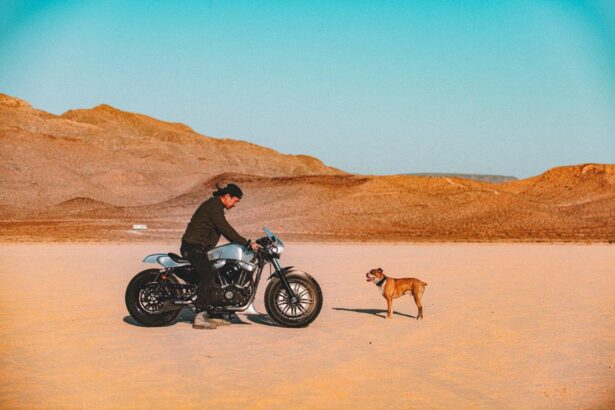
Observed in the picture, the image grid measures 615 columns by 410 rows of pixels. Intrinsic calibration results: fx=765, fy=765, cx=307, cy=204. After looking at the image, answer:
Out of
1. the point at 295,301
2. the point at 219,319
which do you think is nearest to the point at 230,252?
the point at 219,319

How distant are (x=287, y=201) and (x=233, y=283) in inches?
2363

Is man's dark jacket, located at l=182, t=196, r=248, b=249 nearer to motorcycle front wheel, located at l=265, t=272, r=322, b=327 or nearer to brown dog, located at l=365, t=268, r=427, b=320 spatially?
motorcycle front wheel, located at l=265, t=272, r=322, b=327

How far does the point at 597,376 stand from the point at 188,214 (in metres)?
61.6

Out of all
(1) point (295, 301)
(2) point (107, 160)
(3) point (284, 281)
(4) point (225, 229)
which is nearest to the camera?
(4) point (225, 229)

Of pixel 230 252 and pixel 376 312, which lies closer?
pixel 230 252

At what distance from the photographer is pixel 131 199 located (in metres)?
104

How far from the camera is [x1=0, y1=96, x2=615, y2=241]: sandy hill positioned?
52.1m

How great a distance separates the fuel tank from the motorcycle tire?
2.31 feet

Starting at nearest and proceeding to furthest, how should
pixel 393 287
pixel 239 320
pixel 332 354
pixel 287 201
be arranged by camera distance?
pixel 332 354 < pixel 239 320 < pixel 393 287 < pixel 287 201

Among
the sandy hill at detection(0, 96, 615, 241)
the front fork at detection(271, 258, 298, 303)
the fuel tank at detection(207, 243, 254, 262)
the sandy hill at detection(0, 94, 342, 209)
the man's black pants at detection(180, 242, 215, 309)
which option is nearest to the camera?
the man's black pants at detection(180, 242, 215, 309)

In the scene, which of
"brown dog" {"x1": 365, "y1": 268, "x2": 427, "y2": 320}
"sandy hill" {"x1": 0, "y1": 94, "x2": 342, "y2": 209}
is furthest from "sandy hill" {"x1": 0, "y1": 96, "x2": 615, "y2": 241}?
"brown dog" {"x1": 365, "y1": 268, "x2": 427, "y2": 320}

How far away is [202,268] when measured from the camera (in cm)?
1030

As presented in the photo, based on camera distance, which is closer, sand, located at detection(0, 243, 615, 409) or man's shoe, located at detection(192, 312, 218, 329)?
sand, located at detection(0, 243, 615, 409)

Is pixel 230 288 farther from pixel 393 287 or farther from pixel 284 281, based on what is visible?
pixel 393 287
